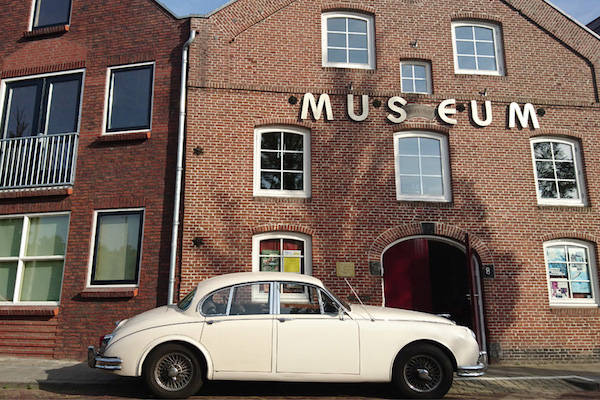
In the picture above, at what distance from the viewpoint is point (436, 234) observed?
10.2 m

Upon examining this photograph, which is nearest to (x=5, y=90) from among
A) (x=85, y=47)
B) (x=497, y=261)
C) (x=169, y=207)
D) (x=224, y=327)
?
(x=85, y=47)

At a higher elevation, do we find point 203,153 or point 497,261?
point 203,153

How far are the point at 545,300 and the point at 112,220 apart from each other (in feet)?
31.9

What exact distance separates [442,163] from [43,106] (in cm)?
969

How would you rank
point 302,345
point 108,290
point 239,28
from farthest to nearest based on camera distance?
1. point 239,28
2. point 108,290
3. point 302,345

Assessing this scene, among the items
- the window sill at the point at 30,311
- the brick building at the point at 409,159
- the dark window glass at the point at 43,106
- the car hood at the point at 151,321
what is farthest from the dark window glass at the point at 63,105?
the car hood at the point at 151,321

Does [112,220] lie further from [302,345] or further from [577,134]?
[577,134]

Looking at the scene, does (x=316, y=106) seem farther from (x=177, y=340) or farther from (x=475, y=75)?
(x=177, y=340)

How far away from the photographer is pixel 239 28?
36.0 ft

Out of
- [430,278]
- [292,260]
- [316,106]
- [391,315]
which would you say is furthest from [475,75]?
[391,315]

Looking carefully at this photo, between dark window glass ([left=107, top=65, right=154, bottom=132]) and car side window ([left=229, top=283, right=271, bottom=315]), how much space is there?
589 centimetres

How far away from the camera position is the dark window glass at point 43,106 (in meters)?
11.1

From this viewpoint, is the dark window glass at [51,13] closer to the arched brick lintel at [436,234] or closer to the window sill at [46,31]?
the window sill at [46,31]

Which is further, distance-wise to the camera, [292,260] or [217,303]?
[292,260]
